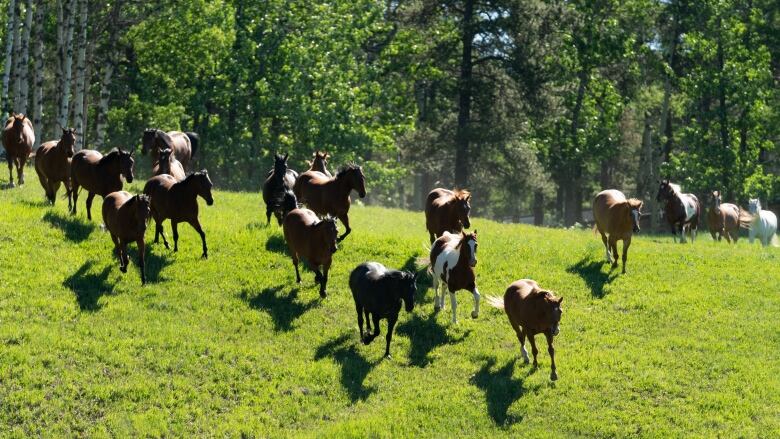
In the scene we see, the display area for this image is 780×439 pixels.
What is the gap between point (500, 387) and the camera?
64.4 feet

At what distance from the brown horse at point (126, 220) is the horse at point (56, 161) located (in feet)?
13.4

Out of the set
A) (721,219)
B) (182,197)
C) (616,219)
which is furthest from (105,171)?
(721,219)

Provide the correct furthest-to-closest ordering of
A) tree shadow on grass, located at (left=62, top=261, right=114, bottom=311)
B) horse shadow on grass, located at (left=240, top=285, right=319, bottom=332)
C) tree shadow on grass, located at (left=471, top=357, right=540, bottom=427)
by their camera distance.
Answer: horse shadow on grass, located at (left=240, top=285, right=319, bottom=332)
tree shadow on grass, located at (left=62, top=261, right=114, bottom=311)
tree shadow on grass, located at (left=471, top=357, right=540, bottom=427)

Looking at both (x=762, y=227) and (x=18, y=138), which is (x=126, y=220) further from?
(x=762, y=227)

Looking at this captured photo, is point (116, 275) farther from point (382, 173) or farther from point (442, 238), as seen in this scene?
point (382, 173)

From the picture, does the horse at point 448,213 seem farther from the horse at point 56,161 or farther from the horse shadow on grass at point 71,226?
the horse at point 56,161

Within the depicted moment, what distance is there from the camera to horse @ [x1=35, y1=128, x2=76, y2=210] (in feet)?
87.4

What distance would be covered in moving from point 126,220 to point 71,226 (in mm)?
4020

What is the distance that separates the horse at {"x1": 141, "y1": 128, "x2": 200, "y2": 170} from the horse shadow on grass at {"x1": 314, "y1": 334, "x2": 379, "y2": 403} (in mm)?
10799

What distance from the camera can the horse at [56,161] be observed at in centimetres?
2662

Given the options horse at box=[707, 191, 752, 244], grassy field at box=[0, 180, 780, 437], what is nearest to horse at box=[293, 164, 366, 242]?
grassy field at box=[0, 180, 780, 437]

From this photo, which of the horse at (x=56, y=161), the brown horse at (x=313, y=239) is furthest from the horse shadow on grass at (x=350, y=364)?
the horse at (x=56, y=161)

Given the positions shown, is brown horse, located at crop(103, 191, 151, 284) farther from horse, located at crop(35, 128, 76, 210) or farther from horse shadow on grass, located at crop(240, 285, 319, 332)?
horse, located at crop(35, 128, 76, 210)

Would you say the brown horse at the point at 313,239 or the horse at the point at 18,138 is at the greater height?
the horse at the point at 18,138
